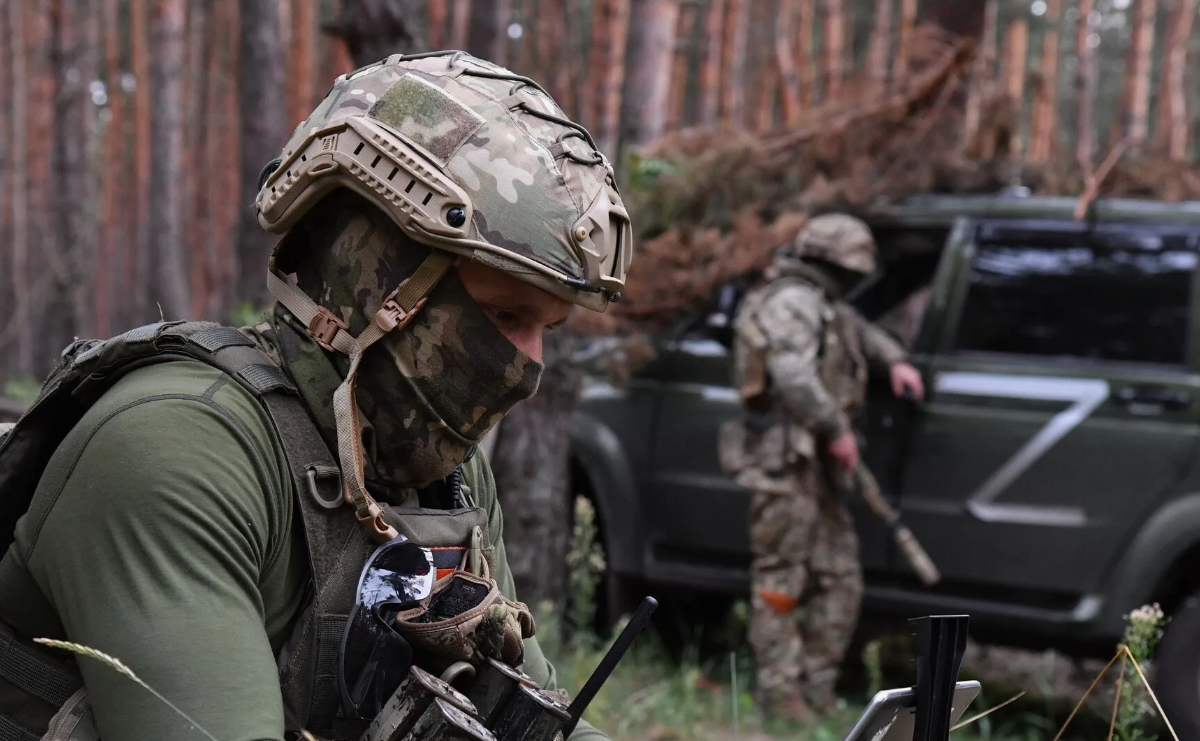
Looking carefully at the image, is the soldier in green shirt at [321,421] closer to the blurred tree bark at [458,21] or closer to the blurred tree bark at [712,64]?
the blurred tree bark at [712,64]

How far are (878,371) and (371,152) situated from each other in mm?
4145

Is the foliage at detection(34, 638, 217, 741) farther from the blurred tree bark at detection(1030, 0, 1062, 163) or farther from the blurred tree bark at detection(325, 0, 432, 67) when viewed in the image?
the blurred tree bark at detection(1030, 0, 1062, 163)

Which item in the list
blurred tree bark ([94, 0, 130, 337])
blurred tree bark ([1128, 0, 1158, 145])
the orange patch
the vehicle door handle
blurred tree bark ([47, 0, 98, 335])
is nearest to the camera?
the vehicle door handle

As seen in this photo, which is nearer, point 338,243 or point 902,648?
point 338,243

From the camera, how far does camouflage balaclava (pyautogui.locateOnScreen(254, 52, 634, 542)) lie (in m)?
1.98

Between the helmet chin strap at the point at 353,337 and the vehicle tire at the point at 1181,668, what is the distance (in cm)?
390

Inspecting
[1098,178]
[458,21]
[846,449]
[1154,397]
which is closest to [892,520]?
[846,449]

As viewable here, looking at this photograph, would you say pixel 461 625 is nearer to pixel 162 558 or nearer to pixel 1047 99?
pixel 162 558

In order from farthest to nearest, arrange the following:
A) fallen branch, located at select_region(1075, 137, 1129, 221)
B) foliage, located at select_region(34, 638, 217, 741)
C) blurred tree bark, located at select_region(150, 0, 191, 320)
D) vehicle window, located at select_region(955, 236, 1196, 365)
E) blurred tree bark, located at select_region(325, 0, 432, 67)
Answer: blurred tree bark, located at select_region(150, 0, 191, 320) < fallen branch, located at select_region(1075, 137, 1129, 221) < vehicle window, located at select_region(955, 236, 1196, 365) < blurred tree bark, located at select_region(325, 0, 432, 67) < foliage, located at select_region(34, 638, 217, 741)

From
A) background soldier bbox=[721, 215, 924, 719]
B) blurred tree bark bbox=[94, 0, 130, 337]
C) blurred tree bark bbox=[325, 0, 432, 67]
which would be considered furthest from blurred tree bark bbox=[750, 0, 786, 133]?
blurred tree bark bbox=[325, 0, 432, 67]

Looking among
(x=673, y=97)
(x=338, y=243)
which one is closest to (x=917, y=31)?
(x=338, y=243)

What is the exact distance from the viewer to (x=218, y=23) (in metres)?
26.0

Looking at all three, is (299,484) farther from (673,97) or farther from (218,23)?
(218,23)

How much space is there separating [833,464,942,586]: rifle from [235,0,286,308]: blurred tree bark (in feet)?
18.5
